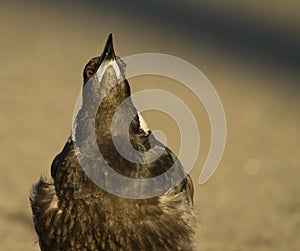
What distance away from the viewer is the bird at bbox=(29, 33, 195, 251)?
4.11m

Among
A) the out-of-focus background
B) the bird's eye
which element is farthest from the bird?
the out-of-focus background

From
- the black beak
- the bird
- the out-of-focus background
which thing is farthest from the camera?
the out-of-focus background

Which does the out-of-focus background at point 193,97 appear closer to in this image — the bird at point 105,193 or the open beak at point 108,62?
the bird at point 105,193

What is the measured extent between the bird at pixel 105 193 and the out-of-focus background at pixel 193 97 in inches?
56.3

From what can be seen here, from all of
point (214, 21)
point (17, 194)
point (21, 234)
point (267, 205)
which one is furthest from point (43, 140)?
point (214, 21)

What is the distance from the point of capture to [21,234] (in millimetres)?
6000

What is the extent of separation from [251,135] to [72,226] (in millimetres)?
3482

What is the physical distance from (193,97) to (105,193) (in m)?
4.10

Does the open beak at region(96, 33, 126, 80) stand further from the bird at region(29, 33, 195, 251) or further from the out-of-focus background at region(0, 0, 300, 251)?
the out-of-focus background at region(0, 0, 300, 251)

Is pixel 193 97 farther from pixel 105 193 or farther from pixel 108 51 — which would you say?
pixel 108 51

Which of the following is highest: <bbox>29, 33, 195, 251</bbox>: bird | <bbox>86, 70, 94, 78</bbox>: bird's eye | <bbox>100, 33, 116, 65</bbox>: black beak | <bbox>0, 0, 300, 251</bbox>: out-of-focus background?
<bbox>0, 0, 300, 251</bbox>: out-of-focus background

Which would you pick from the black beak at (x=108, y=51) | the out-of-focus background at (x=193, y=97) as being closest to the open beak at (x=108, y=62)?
the black beak at (x=108, y=51)

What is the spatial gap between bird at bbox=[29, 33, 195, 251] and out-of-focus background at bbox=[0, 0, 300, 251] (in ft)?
4.69

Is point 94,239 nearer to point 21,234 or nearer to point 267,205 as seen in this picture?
point 21,234
